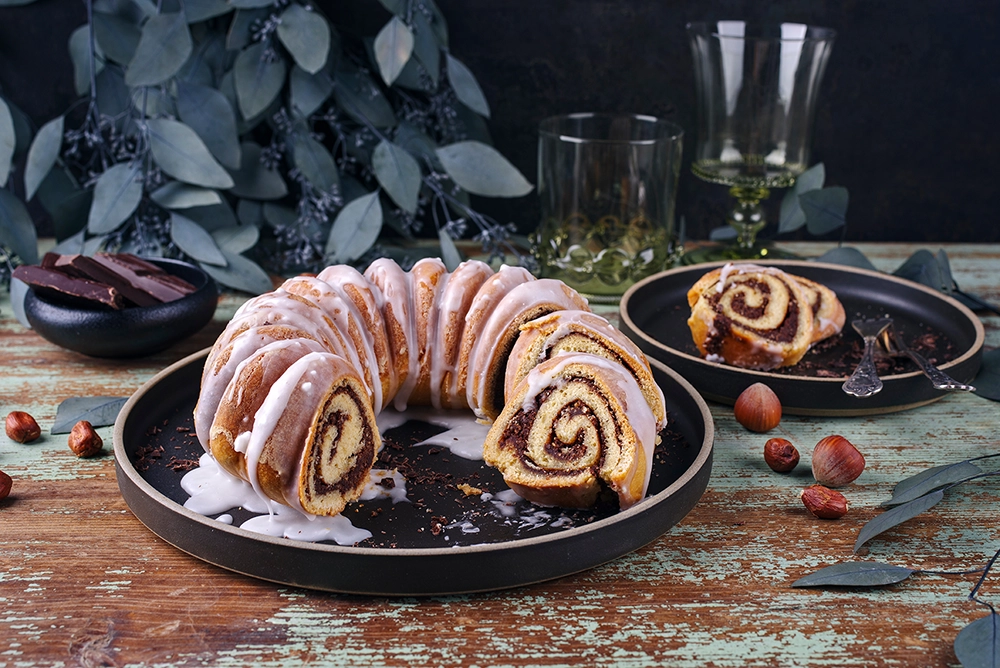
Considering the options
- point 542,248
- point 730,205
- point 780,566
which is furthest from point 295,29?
point 780,566

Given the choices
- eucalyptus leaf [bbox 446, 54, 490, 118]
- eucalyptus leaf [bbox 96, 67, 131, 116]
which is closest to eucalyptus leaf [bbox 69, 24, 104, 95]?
eucalyptus leaf [bbox 96, 67, 131, 116]

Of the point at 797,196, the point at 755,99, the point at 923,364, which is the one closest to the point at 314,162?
the point at 755,99

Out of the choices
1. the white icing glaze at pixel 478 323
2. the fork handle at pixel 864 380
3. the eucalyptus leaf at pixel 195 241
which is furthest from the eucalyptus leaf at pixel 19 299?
the fork handle at pixel 864 380

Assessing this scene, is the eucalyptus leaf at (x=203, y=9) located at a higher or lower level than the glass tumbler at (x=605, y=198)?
higher

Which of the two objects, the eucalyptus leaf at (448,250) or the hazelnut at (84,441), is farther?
the eucalyptus leaf at (448,250)

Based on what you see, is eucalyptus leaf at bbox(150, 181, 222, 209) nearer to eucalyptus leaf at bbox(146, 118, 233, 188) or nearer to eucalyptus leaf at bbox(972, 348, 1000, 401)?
eucalyptus leaf at bbox(146, 118, 233, 188)

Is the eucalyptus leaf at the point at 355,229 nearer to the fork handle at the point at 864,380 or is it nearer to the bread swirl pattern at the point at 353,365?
the bread swirl pattern at the point at 353,365

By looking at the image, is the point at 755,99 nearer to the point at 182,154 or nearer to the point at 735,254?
the point at 735,254

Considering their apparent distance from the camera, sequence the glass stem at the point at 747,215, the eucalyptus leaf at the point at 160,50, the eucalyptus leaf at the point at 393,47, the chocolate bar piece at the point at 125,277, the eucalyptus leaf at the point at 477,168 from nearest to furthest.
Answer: the chocolate bar piece at the point at 125,277, the eucalyptus leaf at the point at 160,50, the eucalyptus leaf at the point at 393,47, the eucalyptus leaf at the point at 477,168, the glass stem at the point at 747,215
